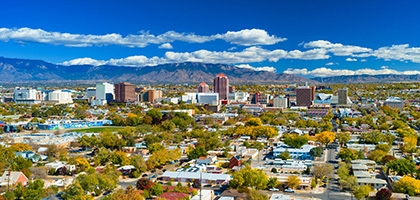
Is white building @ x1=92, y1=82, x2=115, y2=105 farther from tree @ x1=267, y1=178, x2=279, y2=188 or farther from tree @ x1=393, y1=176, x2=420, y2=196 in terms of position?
tree @ x1=393, y1=176, x2=420, y2=196

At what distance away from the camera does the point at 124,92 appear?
212 feet

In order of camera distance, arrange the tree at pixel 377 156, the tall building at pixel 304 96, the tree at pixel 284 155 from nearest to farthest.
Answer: the tree at pixel 377 156, the tree at pixel 284 155, the tall building at pixel 304 96

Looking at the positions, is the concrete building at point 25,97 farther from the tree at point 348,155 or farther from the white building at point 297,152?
the tree at point 348,155

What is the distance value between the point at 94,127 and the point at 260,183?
81.3 ft

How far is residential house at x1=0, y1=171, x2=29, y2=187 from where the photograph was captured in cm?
1529

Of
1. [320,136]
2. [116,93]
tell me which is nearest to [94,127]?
[320,136]

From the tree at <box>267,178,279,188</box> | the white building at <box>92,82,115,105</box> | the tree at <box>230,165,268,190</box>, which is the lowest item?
the tree at <box>267,178,279,188</box>

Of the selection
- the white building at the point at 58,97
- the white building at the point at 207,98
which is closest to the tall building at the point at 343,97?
the white building at the point at 207,98

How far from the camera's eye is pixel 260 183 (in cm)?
1496

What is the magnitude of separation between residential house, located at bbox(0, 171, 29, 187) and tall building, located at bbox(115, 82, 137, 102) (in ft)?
161

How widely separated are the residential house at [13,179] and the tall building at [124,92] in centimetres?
4895

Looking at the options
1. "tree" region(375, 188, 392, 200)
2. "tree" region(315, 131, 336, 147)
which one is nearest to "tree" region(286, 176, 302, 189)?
"tree" region(375, 188, 392, 200)

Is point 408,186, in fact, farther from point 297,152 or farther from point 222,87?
point 222,87

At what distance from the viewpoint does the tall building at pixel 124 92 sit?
64625 millimetres
